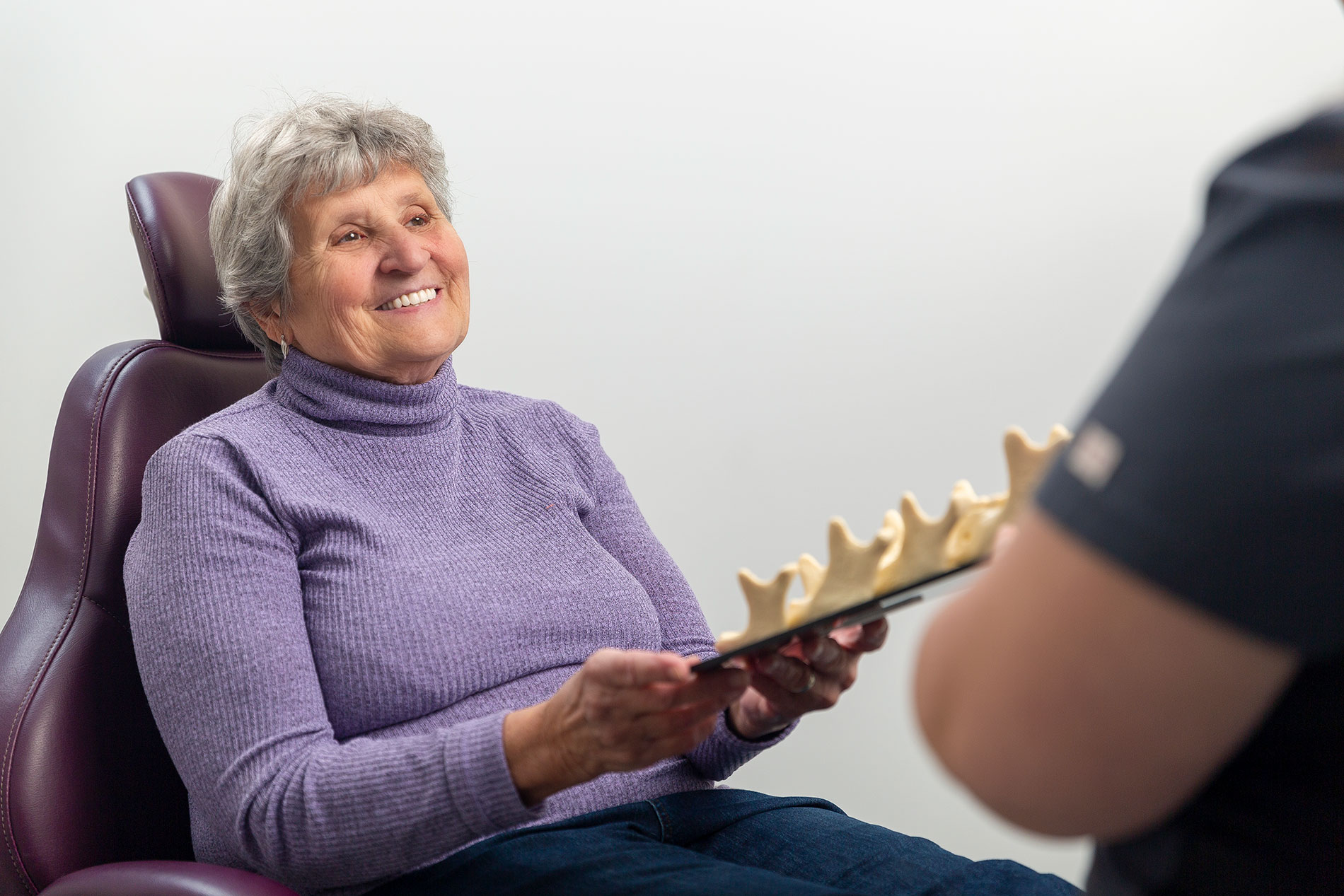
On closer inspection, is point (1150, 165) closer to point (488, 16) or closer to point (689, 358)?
point (689, 358)

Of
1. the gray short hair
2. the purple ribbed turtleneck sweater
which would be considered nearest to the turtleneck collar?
the purple ribbed turtleneck sweater

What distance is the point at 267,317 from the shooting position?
4.55ft

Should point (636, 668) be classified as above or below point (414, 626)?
above

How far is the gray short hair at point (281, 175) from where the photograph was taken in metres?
1.31

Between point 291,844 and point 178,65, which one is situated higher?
point 178,65

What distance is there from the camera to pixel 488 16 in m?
1.98

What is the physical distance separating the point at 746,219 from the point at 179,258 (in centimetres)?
97

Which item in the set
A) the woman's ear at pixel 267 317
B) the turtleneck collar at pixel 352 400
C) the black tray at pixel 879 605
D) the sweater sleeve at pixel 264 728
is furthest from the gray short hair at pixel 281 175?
the black tray at pixel 879 605

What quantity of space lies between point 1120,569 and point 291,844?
0.78 meters

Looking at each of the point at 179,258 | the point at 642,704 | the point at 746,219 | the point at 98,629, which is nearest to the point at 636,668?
the point at 642,704

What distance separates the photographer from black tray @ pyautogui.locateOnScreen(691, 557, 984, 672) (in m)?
0.68

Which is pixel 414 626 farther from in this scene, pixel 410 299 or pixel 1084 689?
pixel 1084 689

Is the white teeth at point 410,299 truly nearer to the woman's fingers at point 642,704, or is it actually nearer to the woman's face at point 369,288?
the woman's face at point 369,288

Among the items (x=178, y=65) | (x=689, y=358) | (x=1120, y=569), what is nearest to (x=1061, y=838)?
(x=1120, y=569)
